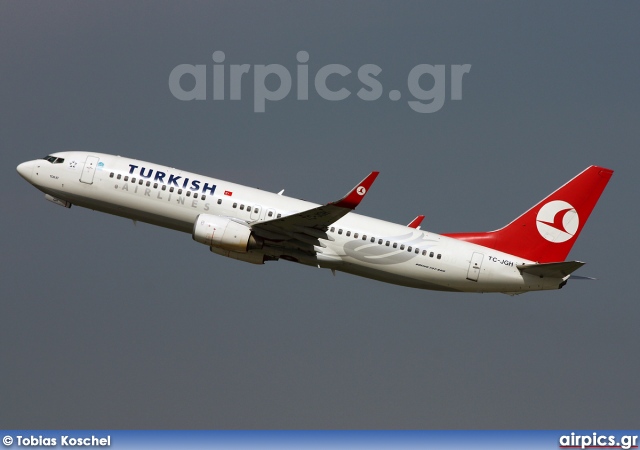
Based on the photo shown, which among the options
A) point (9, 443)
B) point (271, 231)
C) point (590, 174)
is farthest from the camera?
point (590, 174)

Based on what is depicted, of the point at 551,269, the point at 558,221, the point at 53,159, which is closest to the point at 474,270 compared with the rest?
the point at 551,269

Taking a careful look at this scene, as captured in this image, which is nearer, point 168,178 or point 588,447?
point 588,447

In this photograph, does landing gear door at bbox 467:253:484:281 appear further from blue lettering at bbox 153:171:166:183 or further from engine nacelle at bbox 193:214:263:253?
blue lettering at bbox 153:171:166:183

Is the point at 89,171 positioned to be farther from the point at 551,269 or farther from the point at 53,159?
the point at 551,269

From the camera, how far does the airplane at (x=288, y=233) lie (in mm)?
65500

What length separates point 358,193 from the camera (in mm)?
60625

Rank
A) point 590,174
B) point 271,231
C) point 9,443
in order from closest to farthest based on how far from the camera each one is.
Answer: point 9,443 → point 271,231 → point 590,174

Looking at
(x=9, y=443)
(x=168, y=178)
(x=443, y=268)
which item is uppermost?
(x=168, y=178)

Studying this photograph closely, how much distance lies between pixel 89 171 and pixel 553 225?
1021 inches

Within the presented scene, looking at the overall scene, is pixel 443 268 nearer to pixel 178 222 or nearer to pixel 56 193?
pixel 178 222

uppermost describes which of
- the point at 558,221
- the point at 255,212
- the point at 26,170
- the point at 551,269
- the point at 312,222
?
the point at 26,170

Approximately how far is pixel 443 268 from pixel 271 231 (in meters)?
9.42

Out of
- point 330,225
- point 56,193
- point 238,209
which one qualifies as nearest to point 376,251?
point 330,225

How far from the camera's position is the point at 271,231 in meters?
65.4
